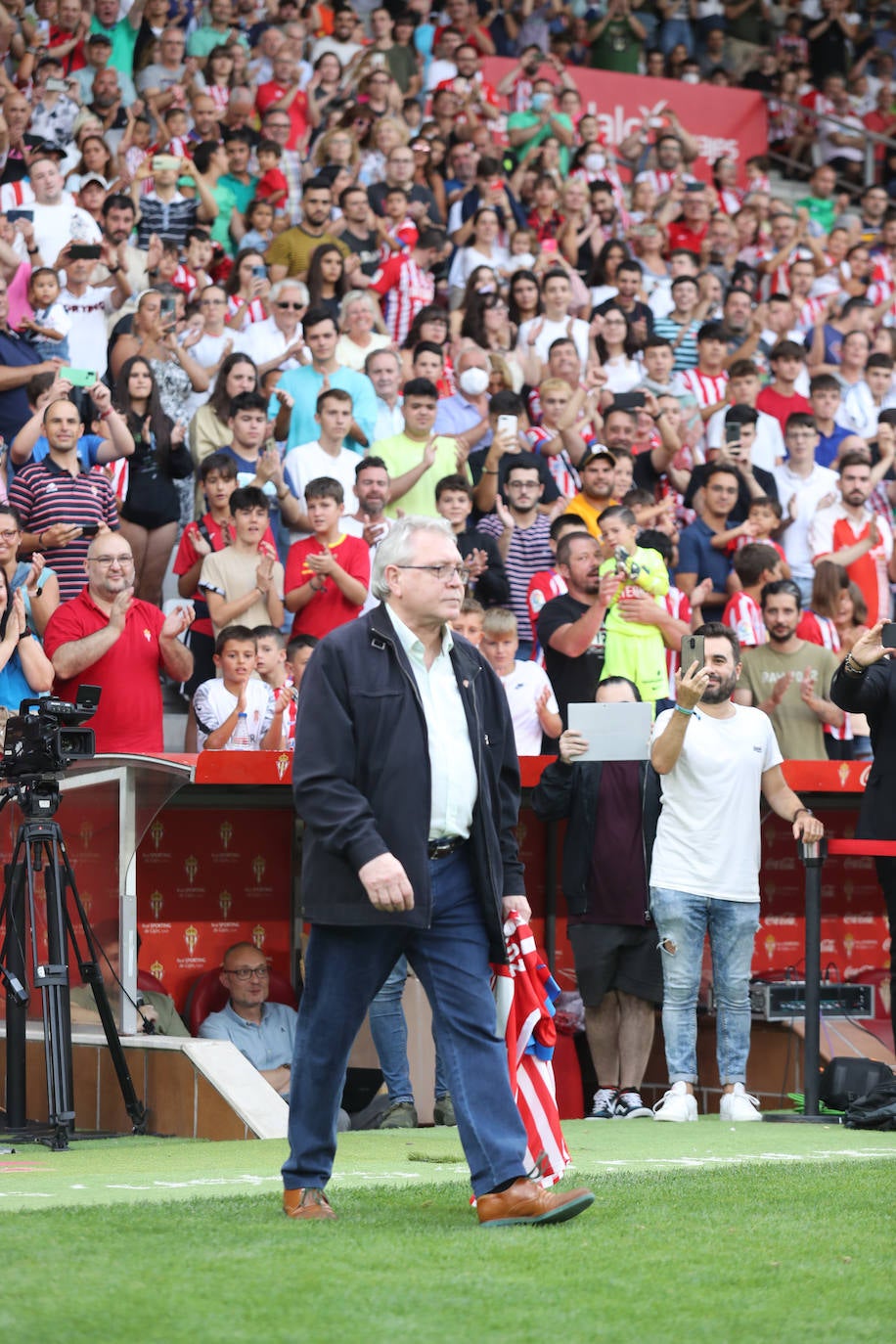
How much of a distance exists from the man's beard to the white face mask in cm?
544

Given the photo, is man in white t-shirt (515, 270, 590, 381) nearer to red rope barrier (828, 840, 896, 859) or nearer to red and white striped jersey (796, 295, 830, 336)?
red and white striped jersey (796, 295, 830, 336)

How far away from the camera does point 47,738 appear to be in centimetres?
777

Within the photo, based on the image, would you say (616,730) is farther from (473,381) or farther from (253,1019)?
(473,381)

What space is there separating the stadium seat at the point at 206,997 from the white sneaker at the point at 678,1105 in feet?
6.90

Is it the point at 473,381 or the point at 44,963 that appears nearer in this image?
the point at 44,963

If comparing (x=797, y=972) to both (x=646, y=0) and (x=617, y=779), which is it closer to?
(x=617, y=779)

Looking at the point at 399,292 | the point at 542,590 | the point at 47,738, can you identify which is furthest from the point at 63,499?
the point at 399,292

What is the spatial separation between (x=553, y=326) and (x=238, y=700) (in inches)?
242

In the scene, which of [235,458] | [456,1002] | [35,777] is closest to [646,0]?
[235,458]

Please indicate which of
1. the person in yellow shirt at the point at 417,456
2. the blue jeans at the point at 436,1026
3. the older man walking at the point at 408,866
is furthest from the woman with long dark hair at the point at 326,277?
the blue jeans at the point at 436,1026

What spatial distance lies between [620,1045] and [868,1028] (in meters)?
1.66

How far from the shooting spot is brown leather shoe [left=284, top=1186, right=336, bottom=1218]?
17.8 feet

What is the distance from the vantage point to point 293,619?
11.7 m

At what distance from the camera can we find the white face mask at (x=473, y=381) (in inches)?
553
